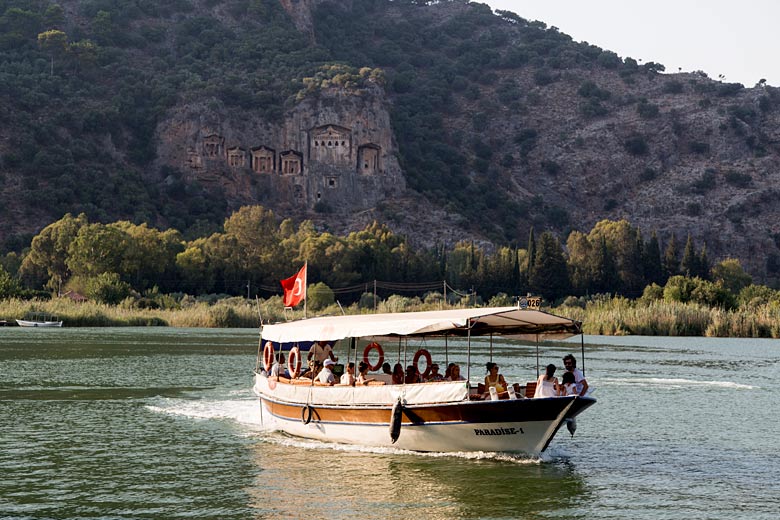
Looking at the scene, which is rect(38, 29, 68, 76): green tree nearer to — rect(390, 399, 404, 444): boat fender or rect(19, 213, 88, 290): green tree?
rect(19, 213, 88, 290): green tree

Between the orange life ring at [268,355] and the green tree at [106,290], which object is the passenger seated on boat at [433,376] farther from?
the green tree at [106,290]

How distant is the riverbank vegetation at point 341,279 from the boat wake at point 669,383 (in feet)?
115

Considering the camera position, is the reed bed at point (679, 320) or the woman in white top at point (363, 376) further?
the reed bed at point (679, 320)

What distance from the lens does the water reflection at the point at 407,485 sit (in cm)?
2227

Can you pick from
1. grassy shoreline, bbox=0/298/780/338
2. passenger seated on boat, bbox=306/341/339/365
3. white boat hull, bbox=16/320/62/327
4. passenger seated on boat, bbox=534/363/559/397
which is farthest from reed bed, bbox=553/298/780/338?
passenger seated on boat, bbox=534/363/559/397

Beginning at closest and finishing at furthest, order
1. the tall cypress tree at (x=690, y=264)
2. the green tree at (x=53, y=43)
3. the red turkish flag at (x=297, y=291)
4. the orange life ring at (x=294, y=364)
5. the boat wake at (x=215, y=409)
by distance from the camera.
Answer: the orange life ring at (x=294, y=364), the red turkish flag at (x=297, y=291), the boat wake at (x=215, y=409), the tall cypress tree at (x=690, y=264), the green tree at (x=53, y=43)

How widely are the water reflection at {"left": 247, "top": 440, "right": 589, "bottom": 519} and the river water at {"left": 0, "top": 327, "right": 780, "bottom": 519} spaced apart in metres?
0.05

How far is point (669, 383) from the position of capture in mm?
48469

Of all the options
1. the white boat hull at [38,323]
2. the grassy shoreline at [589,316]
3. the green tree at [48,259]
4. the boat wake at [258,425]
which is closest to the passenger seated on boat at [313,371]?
the boat wake at [258,425]

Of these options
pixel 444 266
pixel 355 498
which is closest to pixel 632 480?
pixel 355 498

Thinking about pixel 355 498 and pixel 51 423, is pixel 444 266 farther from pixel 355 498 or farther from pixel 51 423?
pixel 355 498

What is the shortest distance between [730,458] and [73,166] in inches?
5888

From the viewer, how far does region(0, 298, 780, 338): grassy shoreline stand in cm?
8325

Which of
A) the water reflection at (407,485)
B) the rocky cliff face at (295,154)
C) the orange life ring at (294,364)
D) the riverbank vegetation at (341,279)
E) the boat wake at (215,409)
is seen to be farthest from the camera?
the rocky cliff face at (295,154)
